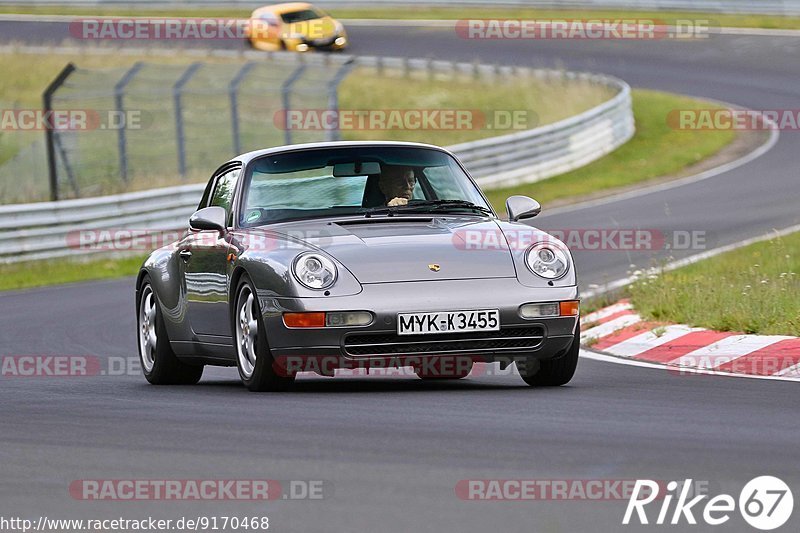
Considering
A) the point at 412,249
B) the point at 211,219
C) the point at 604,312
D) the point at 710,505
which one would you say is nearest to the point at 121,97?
the point at 604,312

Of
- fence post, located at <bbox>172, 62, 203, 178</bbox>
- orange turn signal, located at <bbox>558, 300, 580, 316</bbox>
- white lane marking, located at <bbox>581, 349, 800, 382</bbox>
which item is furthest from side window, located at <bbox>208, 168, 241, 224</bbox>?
fence post, located at <bbox>172, 62, 203, 178</bbox>

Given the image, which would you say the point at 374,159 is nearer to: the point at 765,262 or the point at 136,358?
the point at 136,358

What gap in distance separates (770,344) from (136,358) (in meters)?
4.67

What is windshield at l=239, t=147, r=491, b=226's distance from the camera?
953 cm

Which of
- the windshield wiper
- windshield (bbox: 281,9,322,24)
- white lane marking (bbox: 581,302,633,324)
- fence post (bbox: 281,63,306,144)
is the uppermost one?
the windshield wiper

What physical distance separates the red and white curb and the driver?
1916 mm

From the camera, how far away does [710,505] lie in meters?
5.29

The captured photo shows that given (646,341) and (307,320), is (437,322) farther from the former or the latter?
(646,341)

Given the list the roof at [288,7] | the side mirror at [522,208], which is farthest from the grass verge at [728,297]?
the roof at [288,7]

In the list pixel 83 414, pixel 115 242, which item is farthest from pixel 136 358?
pixel 115 242

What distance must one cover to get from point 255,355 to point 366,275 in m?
0.81

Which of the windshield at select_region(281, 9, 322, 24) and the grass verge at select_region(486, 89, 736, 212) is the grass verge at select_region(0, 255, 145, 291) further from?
the windshield at select_region(281, 9, 322, 24)

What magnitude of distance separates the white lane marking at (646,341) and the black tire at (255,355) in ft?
9.94

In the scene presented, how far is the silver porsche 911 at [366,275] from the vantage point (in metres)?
8.44
